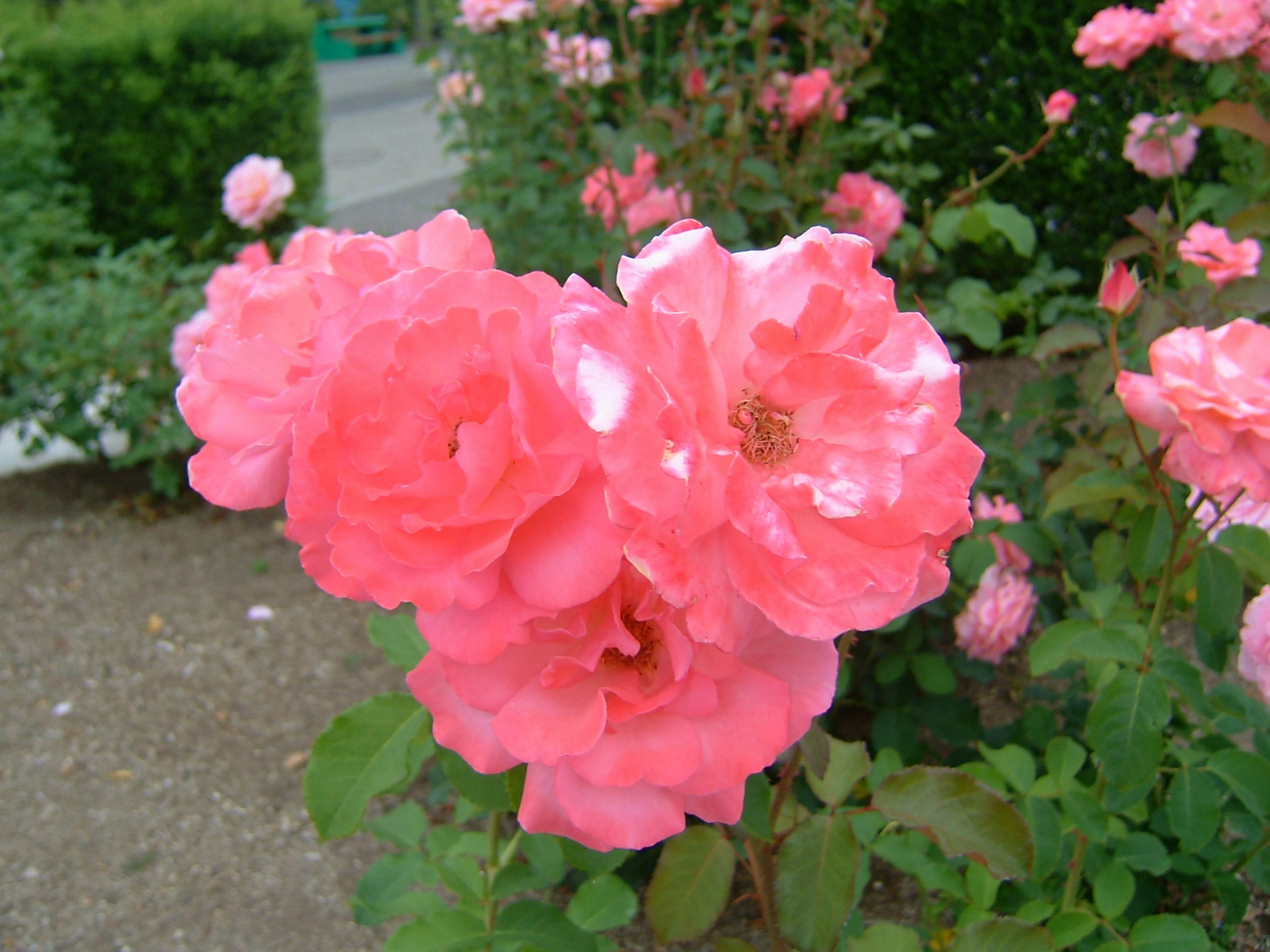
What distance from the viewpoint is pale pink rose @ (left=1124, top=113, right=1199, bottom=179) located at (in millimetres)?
1977

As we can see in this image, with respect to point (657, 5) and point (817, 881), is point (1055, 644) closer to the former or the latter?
point (817, 881)

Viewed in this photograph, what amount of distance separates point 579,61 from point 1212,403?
2.32m

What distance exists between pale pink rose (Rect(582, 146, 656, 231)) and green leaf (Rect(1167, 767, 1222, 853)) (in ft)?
4.84

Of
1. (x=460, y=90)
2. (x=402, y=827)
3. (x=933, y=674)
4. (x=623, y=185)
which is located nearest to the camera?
(x=402, y=827)

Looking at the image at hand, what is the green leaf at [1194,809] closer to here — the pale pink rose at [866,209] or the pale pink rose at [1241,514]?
the pale pink rose at [1241,514]

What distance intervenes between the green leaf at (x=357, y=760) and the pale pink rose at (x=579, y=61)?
1.98m

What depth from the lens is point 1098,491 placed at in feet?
4.01

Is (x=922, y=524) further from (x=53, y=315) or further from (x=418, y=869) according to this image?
(x=53, y=315)

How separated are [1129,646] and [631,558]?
2.76 ft

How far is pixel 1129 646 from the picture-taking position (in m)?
1.11

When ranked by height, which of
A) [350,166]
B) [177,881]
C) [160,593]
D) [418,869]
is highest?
[418,869]

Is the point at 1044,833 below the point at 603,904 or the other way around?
the other way around

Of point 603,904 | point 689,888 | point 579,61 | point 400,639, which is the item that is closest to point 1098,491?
point 689,888

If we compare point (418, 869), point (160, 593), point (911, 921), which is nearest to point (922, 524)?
point (418, 869)
